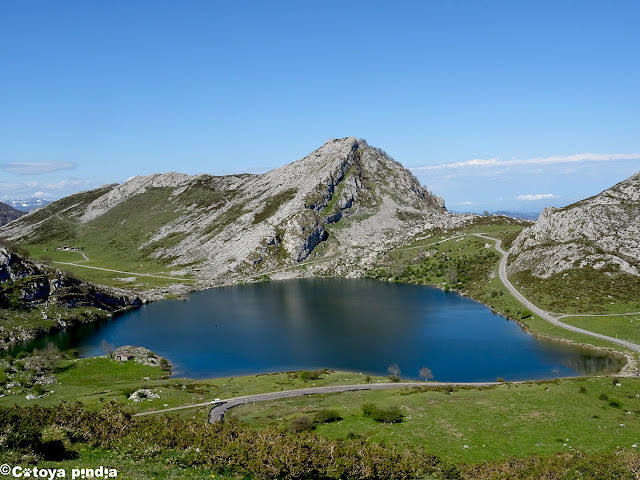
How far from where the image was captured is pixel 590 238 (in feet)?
508

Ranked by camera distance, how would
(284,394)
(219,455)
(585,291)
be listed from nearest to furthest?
(219,455) → (284,394) → (585,291)

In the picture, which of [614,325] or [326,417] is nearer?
[326,417]

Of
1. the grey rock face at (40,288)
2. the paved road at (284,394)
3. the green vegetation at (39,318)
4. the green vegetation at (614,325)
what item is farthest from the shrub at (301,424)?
the grey rock face at (40,288)

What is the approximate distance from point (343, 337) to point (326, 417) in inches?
2418

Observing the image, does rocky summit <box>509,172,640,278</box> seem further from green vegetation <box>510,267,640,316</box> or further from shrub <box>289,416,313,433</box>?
shrub <box>289,416,313,433</box>

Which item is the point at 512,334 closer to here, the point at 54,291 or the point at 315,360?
the point at 315,360

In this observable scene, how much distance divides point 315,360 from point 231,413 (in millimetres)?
41413

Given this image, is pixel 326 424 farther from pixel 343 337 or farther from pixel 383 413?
pixel 343 337

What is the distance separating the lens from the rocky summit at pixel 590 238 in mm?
144500

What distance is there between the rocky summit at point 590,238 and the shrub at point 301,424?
12340 cm

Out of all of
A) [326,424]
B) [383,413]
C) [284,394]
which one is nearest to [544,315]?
[284,394]

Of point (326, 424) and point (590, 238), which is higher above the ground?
point (590, 238)

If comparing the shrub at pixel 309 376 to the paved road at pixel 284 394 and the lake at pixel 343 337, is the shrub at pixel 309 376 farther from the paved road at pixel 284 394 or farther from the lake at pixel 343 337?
the lake at pixel 343 337

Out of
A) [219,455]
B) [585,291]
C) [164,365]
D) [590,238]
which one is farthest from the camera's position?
[590,238]
